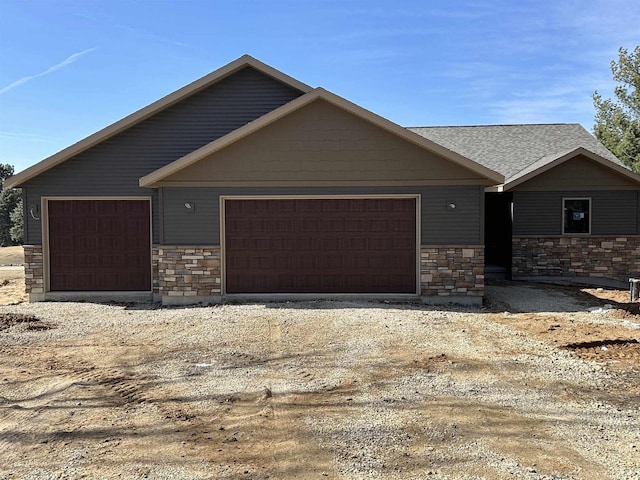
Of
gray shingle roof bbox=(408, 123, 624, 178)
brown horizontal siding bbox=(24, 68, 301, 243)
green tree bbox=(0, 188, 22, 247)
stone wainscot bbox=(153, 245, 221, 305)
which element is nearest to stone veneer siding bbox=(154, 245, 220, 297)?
stone wainscot bbox=(153, 245, 221, 305)

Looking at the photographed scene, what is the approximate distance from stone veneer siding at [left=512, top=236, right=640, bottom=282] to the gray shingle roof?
94.9 inches

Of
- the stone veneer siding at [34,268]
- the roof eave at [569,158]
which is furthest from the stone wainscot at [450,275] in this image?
the stone veneer siding at [34,268]

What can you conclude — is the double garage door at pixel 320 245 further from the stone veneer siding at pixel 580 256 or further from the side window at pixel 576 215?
the side window at pixel 576 215

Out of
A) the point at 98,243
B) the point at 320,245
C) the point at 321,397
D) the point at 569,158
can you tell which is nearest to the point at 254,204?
the point at 320,245

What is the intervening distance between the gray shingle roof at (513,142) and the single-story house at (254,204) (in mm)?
6241

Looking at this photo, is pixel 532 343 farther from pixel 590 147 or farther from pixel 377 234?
pixel 590 147

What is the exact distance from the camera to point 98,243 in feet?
38.8

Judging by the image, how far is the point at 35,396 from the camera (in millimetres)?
5309

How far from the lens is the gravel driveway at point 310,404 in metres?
3.77

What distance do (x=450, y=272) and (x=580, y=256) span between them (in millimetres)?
6608

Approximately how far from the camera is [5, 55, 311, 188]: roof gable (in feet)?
37.8

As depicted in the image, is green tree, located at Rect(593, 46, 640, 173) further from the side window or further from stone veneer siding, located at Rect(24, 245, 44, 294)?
stone veneer siding, located at Rect(24, 245, 44, 294)

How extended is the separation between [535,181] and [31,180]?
13.8 metres

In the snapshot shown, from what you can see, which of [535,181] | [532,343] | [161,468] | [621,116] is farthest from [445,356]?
[621,116]
